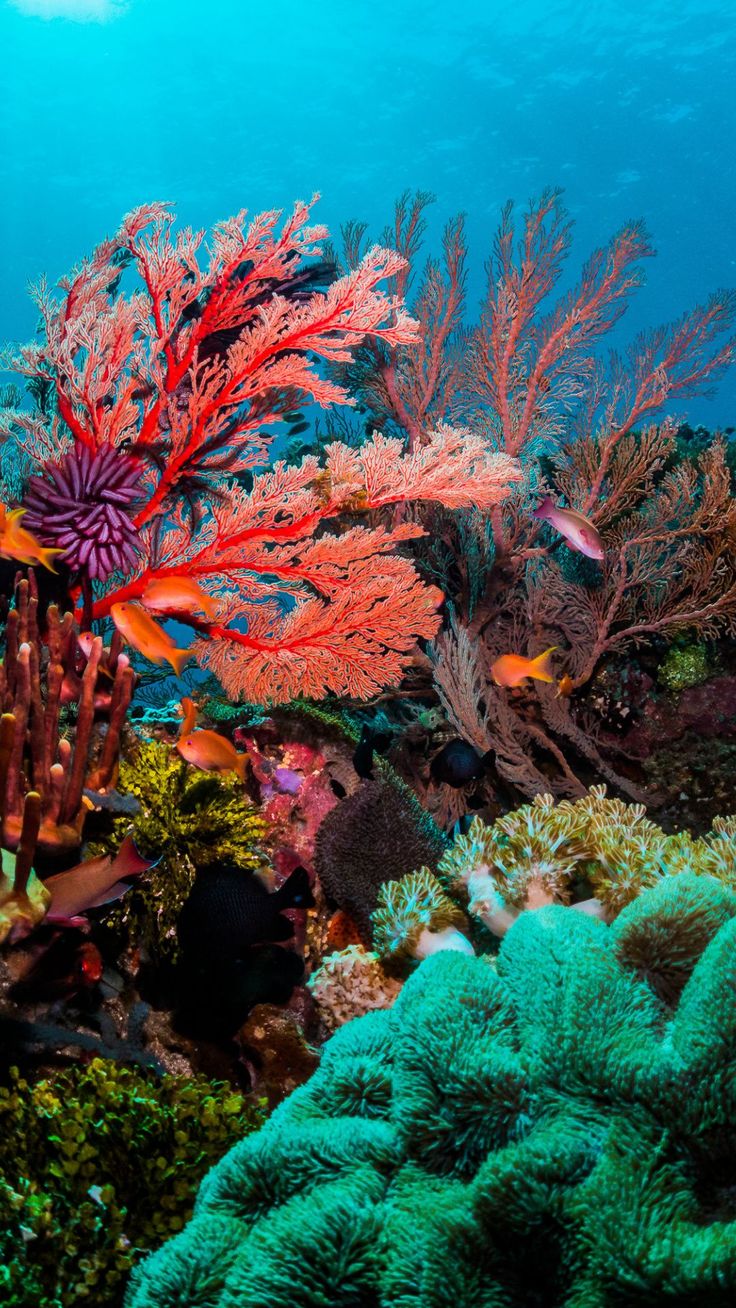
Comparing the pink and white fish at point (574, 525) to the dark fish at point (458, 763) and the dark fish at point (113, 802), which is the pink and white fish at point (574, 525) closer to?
the dark fish at point (458, 763)

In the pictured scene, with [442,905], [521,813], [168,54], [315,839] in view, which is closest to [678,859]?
[521,813]

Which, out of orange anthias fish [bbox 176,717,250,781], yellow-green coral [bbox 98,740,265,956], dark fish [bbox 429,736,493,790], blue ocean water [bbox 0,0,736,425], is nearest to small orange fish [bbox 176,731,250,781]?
orange anthias fish [bbox 176,717,250,781]

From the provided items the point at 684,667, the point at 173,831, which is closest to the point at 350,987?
the point at 173,831

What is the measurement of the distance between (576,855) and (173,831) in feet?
6.16

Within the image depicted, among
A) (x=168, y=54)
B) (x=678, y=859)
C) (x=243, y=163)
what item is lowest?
(x=678, y=859)

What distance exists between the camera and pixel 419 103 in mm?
71188

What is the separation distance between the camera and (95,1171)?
6.70ft

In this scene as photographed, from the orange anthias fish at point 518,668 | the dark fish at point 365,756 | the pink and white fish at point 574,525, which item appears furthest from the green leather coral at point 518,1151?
the pink and white fish at point 574,525

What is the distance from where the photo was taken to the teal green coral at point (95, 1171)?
185 cm

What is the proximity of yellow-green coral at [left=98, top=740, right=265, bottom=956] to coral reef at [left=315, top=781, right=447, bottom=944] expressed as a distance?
394 millimetres

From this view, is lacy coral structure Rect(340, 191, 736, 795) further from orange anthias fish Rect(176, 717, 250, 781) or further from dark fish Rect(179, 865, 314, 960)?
dark fish Rect(179, 865, 314, 960)

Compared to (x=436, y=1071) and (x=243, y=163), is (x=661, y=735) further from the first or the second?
(x=243, y=163)

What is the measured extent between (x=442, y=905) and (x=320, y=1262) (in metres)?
1.79

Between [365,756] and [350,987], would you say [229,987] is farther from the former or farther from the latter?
[365,756]
